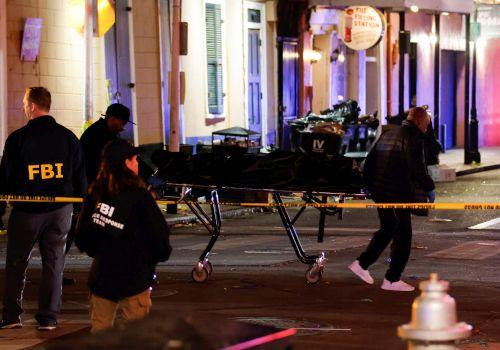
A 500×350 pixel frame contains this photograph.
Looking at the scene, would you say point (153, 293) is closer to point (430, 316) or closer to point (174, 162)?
point (174, 162)

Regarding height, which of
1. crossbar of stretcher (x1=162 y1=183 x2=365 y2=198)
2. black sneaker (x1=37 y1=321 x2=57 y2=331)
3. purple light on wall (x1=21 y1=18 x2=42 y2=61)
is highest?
purple light on wall (x1=21 y1=18 x2=42 y2=61)

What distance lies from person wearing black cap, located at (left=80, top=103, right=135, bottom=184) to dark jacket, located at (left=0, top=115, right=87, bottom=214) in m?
1.87

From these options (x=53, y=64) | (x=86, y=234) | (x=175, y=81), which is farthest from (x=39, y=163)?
(x=53, y=64)

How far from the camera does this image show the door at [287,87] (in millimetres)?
28234

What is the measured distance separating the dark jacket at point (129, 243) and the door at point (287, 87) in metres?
21.3

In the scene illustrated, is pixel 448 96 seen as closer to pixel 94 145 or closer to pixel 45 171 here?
pixel 94 145

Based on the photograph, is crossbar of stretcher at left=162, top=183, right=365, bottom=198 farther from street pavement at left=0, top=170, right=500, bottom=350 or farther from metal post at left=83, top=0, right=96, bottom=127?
metal post at left=83, top=0, right=96, bottom=127

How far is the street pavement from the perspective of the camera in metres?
9.23

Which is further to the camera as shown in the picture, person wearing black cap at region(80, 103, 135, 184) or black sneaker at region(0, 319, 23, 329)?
person wearing black cap at region(80, 103, 135, 184)

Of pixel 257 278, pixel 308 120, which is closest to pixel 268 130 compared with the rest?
pixel 308 120

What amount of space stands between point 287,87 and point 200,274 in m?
17.3

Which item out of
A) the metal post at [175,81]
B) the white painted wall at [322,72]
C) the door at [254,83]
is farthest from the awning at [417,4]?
the metal post at [175,81]

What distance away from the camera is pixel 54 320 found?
9336mm

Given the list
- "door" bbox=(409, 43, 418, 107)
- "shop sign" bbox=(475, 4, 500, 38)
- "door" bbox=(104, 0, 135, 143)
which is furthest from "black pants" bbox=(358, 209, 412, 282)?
"shop sign" bbox=(475, 4, 500, 38)
